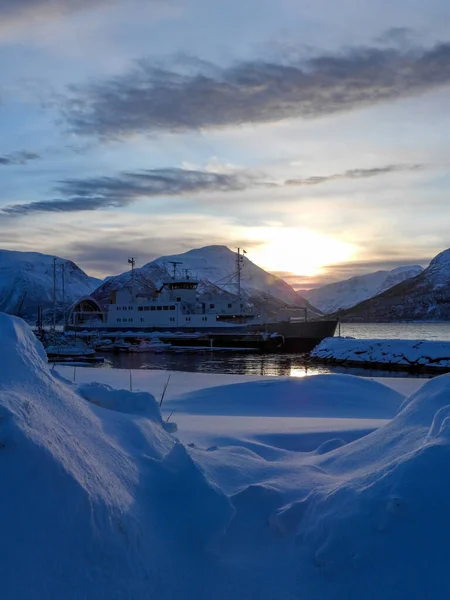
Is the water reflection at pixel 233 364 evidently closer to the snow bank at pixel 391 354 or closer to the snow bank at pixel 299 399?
the snow bank at pixel 391 354

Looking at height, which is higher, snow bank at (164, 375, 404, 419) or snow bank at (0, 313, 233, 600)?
snow bank at (0, 313, 233, 600)

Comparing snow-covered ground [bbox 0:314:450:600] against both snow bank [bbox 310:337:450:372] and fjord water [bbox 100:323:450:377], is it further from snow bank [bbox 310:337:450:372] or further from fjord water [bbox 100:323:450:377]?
snow bank [bbox 310:337:450:372]

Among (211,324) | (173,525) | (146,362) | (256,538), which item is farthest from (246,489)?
(211,324)

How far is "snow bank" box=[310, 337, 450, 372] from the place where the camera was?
35.5m

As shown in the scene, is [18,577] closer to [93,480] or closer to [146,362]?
[93,480]

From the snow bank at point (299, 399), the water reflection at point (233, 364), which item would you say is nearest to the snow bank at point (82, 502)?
the snow bank at point (299, 399)

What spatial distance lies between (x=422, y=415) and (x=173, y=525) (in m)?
2.46

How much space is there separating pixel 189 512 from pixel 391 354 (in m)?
35.9

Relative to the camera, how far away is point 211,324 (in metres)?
56.8

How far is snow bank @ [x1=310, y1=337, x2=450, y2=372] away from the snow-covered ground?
32.6 m

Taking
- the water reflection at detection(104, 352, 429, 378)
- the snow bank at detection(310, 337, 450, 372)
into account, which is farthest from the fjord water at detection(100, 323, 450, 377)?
the snow bank at detection(310, 337, 450, 372)

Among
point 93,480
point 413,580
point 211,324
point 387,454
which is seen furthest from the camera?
point 211,324

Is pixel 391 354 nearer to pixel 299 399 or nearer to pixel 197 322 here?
pixel 197 322

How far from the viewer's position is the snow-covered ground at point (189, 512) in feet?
9.10
